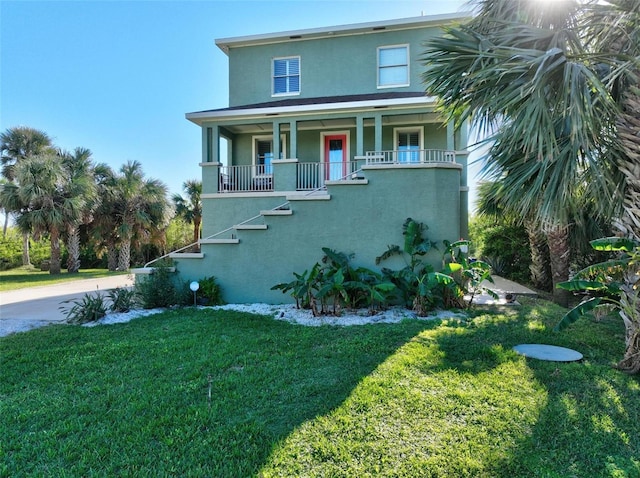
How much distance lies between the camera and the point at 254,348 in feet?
17.6

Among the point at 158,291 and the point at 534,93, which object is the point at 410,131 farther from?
the point at 158,291

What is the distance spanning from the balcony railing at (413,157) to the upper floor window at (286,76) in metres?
5.06

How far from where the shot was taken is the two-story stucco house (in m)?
8.79

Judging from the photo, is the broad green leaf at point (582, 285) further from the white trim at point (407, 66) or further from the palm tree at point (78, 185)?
the palm tree at point (78, 185)

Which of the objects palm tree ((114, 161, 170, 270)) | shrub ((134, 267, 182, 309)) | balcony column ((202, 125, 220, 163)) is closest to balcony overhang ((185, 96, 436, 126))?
balcony column ((202, 125, 220, 163))

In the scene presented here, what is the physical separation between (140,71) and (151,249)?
57.9ft

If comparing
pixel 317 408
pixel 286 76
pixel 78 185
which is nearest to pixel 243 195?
pixel 286 76

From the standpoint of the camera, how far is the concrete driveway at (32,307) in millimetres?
7586

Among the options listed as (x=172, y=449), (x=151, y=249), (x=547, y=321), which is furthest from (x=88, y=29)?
(x=151, y=249)

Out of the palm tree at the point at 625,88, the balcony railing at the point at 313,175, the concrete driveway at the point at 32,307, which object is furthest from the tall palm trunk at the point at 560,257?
the concrete driveway at the point at 32,307

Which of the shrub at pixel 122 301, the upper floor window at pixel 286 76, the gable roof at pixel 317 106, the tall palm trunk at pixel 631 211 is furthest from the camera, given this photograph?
the upper floor window at pixel 286 76

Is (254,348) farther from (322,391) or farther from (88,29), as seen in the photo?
(88,29)

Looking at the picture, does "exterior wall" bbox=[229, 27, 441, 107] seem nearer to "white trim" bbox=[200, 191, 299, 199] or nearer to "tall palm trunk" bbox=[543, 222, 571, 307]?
"white trim" bbox=[200, 191, 299, 199]

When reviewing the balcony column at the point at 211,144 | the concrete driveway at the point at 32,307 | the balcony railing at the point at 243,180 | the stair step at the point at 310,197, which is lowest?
the concrete driveway at the point at 32,307
